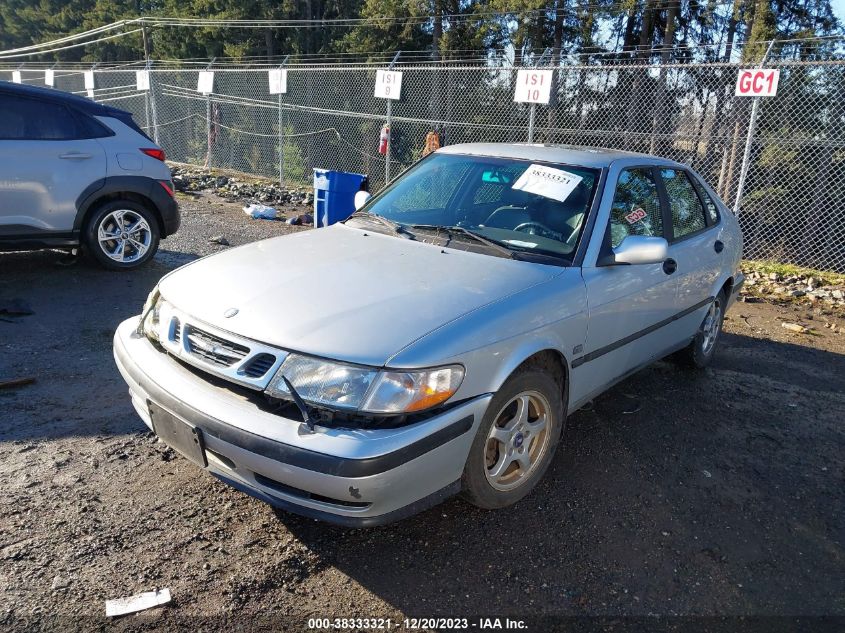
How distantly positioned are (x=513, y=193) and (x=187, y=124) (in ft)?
55.3

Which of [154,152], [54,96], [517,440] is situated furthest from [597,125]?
[517,440]

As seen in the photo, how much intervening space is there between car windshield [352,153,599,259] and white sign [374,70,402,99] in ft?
24.2

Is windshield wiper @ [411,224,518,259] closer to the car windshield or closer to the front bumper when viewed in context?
the car windshield

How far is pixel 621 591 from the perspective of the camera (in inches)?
106

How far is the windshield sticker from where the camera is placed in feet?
12.3

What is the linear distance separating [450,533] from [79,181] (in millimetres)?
5247

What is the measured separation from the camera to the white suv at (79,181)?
5984 mm

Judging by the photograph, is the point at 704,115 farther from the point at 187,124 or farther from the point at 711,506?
the point at 187,124

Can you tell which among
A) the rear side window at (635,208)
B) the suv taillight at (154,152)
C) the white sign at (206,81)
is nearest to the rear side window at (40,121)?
the suv taillight at (154,152)

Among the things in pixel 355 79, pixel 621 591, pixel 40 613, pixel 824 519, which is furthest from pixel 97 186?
pixel 355 79

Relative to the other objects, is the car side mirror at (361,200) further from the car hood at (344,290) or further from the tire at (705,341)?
the tire at (705,341)

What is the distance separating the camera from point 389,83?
11227 mm

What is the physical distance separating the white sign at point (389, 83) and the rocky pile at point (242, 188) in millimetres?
2701

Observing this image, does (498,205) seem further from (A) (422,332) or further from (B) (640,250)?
(A) (422,332)
